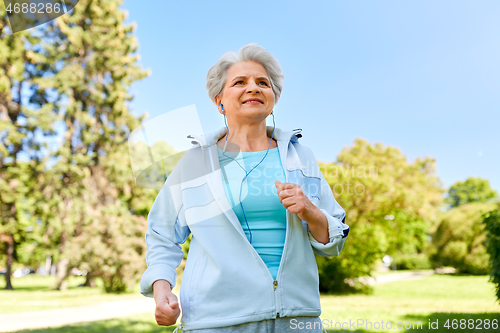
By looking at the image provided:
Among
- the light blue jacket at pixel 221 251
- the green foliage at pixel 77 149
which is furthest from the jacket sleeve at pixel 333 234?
the green foliage at pixel 77 149

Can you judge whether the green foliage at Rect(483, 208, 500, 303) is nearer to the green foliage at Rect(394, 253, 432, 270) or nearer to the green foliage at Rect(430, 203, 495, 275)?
the green foliage at Rect(430, 203, 495, 275)

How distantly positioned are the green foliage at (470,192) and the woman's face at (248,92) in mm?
44100

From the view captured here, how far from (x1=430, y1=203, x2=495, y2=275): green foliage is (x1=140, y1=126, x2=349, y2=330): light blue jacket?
19.3 metres

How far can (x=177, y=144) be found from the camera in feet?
5.33

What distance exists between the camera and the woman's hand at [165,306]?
1216 mm

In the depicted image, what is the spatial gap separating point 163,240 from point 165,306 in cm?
25

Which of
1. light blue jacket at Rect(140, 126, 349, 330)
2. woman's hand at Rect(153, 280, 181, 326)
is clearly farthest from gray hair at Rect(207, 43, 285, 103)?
woman's hand at Rect(153, 280, 181, 326)

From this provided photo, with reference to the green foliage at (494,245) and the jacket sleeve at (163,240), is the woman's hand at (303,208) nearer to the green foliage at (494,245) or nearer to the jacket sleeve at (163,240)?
the jacket sleeve at (163,240)

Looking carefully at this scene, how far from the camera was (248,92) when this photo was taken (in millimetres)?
1489

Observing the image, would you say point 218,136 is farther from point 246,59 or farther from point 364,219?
point 364,219

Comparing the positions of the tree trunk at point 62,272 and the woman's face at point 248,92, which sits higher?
the woman's face at point 248,92

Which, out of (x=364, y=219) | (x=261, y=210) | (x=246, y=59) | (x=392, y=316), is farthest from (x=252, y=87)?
(x=364, y=219)

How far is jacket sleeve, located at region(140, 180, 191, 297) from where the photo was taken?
134 centimetres

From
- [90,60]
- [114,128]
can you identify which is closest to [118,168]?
[114,128]
